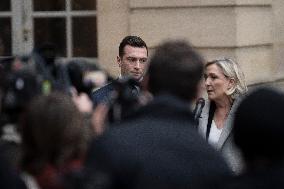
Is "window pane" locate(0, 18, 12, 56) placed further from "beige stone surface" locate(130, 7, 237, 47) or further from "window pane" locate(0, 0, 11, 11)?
"beige stone surface" locate(130, 7, 237, 47)

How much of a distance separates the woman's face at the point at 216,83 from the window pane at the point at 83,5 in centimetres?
316

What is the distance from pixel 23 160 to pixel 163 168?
499 mm

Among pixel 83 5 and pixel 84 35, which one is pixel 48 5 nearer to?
pixel 83 5

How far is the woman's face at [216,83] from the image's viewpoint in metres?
7.15

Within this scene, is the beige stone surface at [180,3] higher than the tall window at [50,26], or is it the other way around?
the beige stone surface at [180,3]

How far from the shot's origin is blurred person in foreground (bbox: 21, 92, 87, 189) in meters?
3.76

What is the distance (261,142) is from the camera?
384cm

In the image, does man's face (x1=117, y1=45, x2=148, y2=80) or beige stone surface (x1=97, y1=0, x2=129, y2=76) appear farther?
beige stone surface (x1=97, y1=0, x2=129, y2=76)

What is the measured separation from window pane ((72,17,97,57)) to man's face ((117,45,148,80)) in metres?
2.36

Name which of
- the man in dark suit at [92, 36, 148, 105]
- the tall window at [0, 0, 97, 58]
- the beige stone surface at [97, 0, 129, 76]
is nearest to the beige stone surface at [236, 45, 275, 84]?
the beige stone surface at [97, 0, 129, 76]

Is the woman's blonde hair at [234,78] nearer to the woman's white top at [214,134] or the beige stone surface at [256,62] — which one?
the woman's white top at [214,134]

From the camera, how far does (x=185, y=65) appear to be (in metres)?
4.09

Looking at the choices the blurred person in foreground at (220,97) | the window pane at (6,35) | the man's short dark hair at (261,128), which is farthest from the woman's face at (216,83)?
the window pane at (6,35)

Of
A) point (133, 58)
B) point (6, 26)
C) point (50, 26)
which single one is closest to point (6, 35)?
point (6, 26)
